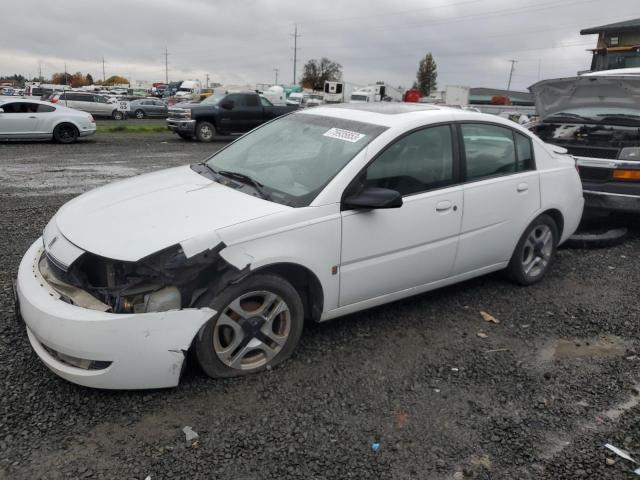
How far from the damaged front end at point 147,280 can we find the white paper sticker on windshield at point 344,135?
1.34 m

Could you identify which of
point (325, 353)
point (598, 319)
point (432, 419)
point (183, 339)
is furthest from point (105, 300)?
point (598, 319)

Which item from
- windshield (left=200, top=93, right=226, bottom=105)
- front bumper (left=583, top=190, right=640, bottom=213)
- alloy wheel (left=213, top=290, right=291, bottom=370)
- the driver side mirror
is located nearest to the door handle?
the driver side mirror

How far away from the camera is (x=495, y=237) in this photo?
4.46m

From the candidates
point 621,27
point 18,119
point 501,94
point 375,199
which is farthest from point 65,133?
point 501,94

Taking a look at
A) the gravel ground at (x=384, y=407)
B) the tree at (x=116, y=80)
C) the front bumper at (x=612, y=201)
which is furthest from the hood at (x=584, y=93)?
the tree at (x=116, y=80)

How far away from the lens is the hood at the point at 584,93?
672 cm

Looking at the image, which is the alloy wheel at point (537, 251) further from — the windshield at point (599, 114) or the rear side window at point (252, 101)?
the rear side window at point (252, 101)

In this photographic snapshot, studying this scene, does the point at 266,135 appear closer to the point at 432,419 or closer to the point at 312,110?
the point at 312,110

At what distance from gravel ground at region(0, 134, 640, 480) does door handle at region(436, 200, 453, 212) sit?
35.2 inches

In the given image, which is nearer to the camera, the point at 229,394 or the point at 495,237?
the point at 229,394

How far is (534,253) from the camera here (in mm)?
4988

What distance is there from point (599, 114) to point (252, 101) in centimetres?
1369

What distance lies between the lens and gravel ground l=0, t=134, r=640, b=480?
2.62m

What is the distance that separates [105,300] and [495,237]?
3.03 m
